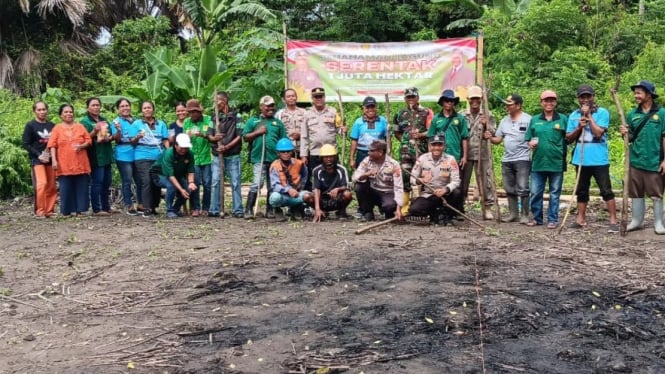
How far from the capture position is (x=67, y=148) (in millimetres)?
9164

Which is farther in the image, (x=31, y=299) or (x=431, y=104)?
(x=431, y=104)

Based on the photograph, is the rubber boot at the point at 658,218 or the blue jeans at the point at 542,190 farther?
the blue jeans at the point at 542,190

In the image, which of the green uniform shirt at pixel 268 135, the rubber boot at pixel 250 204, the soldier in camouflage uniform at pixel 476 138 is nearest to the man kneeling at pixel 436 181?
the soldier in camouflage uniform at pixel 476 138

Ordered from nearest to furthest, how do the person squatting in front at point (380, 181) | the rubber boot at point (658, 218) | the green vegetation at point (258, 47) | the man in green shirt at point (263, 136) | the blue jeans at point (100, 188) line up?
the rubber boot at point (658, 218) < the person squatting in front at point (380, 181) < the man in green shirt at point (263, 136) < the blue jeans at point (100, 188) < the green vegetation at point (258, 47)

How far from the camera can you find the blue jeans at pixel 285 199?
8.83 metres

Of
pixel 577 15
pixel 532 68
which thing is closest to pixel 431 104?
pixel 532 68

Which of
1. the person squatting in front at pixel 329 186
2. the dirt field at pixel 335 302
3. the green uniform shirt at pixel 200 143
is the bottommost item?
the dirt field at pixel 335 302

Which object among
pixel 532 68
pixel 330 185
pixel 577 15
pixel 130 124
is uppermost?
pixel 577 15

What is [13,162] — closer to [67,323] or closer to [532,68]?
[67,323]

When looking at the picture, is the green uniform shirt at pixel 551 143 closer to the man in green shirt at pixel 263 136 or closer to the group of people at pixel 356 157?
the group of people at pixel 356 157

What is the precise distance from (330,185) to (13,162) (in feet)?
21.3

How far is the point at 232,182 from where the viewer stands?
936 cm

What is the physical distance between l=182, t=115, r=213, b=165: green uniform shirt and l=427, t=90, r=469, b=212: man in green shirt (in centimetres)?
311

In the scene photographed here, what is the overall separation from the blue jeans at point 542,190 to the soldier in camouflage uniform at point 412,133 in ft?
4.94
